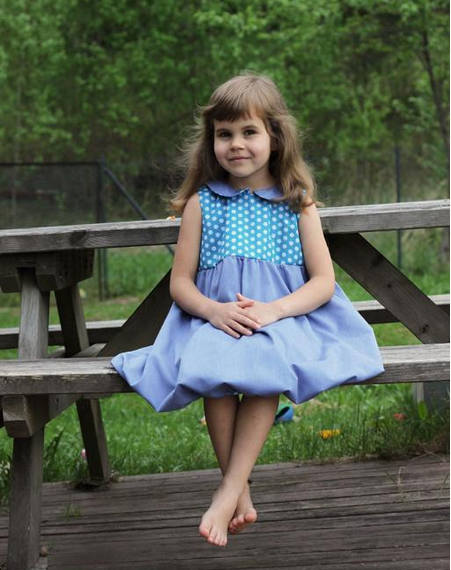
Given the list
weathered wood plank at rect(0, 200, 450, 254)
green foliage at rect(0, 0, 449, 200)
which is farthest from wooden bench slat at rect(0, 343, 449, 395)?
green foliage at rect(0, 0, 449, 200)

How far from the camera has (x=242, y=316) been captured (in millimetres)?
2988

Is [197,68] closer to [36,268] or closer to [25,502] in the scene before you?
[36,268]

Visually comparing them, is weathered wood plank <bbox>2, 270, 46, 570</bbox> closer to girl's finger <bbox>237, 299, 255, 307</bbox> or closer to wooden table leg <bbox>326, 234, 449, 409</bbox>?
girl's finger <bbox>237, 299, 255, 307</bbox>

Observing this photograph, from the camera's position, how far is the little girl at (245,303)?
287 centimetres

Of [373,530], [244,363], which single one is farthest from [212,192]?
[373,530]

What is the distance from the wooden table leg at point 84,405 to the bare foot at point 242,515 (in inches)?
52.2

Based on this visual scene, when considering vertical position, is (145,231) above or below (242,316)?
above

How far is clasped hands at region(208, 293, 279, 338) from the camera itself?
2975mm

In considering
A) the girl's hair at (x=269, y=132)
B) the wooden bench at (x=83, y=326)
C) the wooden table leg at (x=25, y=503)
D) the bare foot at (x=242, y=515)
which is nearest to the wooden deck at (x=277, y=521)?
the wooden table leg at (x=25, y=503)

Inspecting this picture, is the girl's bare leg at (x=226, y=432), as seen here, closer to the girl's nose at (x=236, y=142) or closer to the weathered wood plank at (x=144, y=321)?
the girl's nose at (x=236, y=142)

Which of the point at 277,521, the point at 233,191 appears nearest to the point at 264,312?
the point at 233,191

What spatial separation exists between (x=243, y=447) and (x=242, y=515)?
0.60ft

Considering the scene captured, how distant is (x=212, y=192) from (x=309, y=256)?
360mm

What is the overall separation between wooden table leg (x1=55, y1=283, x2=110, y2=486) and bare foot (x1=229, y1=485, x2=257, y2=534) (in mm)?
1326
